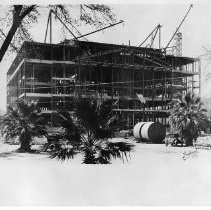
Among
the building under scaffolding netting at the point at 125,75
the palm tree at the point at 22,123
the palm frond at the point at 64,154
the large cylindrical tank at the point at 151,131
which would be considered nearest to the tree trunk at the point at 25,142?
the palm tree at the point at 22,123

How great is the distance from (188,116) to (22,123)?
9.49 meters

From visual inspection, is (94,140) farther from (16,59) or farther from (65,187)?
(16,59)

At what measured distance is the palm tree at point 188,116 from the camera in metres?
19.9

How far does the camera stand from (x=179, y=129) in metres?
23.2

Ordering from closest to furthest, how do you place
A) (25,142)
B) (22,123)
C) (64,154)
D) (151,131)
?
(64,154)
(25,142)
(22,123)
(151,131)

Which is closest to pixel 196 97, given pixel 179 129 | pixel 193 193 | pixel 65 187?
pixel 179 129

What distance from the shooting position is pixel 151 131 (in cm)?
2820

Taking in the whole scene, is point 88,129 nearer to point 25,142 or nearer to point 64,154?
point 64,154

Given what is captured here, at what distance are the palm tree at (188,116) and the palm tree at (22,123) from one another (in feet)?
25.6

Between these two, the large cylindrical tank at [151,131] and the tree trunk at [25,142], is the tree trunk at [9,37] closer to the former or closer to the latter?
the tree trunk at [25,142]

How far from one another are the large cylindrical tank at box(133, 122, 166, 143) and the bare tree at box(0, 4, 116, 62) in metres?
14.5

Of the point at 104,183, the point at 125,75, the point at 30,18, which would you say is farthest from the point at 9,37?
the point at 125,75

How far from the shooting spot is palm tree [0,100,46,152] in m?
15.8

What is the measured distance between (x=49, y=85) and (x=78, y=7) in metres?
9.88
